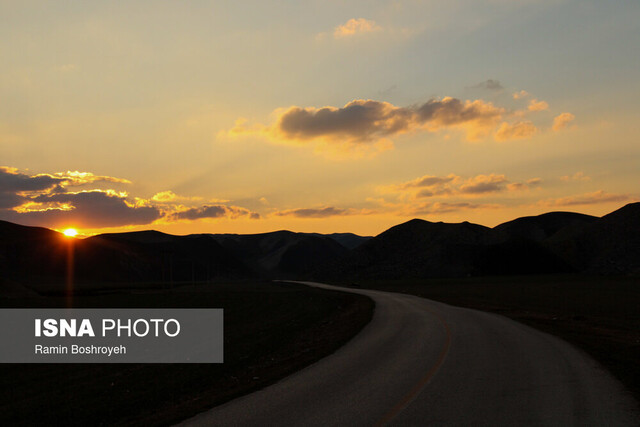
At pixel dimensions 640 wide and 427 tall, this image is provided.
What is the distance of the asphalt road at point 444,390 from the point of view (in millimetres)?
10414

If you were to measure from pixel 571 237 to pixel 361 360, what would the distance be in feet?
594

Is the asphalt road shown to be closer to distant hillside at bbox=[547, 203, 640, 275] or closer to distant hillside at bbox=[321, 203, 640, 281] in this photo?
distant hillside at bbox=[321, 203, 640, 281]

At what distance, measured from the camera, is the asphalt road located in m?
10.4

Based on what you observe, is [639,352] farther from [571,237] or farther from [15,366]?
[571,237]

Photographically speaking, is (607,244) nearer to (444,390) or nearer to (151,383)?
(151,383)
